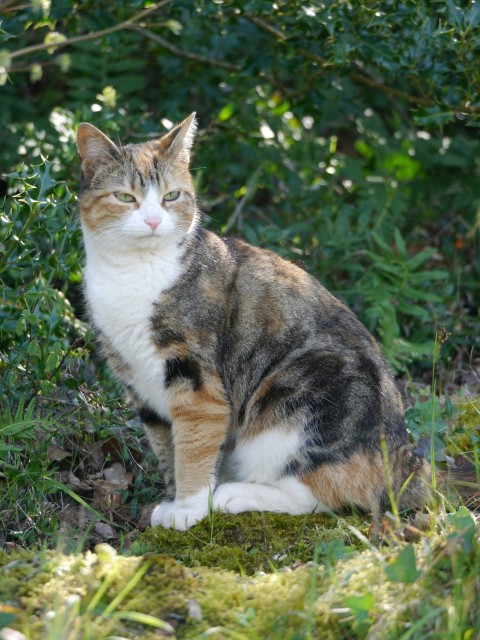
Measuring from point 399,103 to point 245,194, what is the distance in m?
1.79

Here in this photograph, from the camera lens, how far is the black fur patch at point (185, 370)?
390 cm

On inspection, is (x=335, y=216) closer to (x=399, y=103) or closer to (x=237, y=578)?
(x=399, y=103)

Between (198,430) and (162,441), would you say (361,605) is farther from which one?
(162,441)

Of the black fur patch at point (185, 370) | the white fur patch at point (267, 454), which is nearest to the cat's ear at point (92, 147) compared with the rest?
the black fur patch at point (185, 370)

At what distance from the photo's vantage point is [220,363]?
13.2 feet

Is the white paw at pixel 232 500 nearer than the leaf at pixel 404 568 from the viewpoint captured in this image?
No

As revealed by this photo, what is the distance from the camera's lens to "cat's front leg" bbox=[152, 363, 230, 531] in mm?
3900

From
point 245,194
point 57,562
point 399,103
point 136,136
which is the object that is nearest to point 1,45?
point 136,136

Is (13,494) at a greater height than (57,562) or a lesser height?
lesser

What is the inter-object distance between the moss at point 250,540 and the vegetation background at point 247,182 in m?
0.22

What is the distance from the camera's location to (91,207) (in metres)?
4.12

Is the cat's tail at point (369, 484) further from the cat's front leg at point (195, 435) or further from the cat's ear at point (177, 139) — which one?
the cat's ear at point (177, 139)

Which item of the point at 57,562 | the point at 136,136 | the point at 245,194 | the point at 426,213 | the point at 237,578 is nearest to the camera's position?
the point at 57,562

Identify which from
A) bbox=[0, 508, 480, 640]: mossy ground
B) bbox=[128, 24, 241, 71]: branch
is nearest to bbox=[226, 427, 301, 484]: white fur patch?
bbox=[0, 508, 480, 640]: mossy ground
